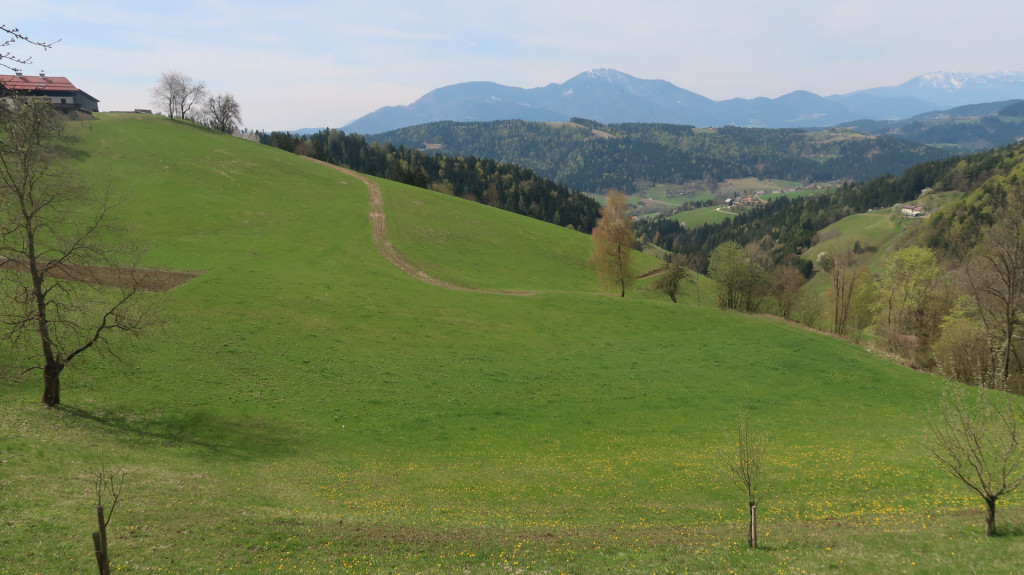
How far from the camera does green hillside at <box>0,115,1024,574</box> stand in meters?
16.9

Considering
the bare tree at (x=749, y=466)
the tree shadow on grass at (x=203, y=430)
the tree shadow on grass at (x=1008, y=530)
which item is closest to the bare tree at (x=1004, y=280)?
the bare tree at (x=749, y=466)

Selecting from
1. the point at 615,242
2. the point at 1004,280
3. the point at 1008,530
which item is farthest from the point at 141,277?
the point at 1004,280

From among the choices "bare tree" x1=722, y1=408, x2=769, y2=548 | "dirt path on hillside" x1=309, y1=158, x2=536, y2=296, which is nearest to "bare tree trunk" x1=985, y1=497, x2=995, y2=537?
"bare tree" x1=722, y1=408, x2=769, y2=548

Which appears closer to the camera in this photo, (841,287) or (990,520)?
(990,520)

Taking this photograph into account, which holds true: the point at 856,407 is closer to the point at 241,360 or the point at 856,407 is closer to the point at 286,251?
the point at 241,360

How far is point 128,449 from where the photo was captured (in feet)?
79.6

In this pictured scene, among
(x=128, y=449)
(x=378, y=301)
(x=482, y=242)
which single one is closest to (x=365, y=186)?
(x=482, y=242)

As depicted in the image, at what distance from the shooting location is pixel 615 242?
236 feet

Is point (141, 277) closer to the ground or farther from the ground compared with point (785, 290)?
farther from the ground

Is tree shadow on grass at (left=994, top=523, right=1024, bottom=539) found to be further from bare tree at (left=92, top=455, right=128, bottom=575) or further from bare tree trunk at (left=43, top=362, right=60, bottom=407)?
bare tree trunk at (left=43, top=362, right=60, bottom=407)

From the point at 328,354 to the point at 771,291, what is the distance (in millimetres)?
69732

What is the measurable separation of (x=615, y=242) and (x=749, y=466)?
5359 centimetres

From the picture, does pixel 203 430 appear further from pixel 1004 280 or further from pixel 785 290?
pixel 785 290

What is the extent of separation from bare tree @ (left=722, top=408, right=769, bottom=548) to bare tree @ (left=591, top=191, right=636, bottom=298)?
125ft
